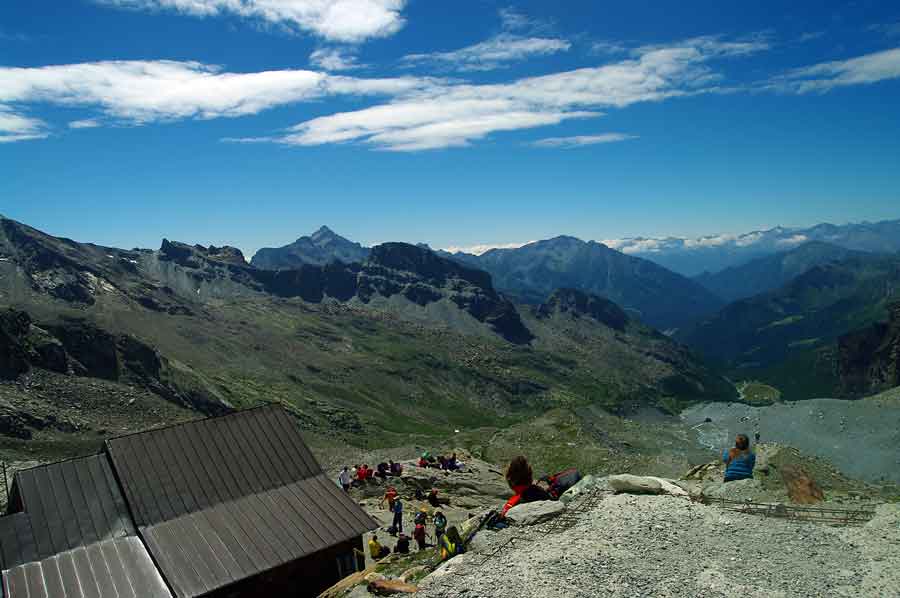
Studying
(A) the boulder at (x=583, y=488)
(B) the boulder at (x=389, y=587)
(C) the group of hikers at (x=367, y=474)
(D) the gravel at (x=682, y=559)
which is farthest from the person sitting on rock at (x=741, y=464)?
(C) the group of hikers at (x=367, y=474)

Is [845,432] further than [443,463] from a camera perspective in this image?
Yes

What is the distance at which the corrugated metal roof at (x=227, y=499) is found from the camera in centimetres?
2514

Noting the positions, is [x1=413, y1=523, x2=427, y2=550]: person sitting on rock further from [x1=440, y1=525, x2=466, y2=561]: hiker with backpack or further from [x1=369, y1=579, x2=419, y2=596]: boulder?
[x1=440, y1=525, x2=466, y2=561]: hiker with backpack

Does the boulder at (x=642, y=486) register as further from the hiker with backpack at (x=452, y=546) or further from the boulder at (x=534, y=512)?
the hiker with backpack at (x=452, y=546)

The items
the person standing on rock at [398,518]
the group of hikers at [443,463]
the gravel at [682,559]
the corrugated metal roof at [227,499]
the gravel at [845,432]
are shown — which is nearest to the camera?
the gravel at [682,559]

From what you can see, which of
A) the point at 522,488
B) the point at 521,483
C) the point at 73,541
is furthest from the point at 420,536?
the point at 521,483

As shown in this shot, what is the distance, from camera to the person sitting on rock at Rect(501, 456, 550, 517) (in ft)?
Answer: 62.0

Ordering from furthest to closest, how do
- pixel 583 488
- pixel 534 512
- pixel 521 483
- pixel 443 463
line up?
pixel 443 463, pixel 583 488, pixel 534 512, pixel 521 483

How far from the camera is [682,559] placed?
16.6m

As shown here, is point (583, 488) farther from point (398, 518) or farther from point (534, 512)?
point (398, 518)

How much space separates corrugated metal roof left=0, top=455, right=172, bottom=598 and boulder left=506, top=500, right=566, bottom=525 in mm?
14087

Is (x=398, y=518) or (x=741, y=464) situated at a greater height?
(x=741, y=464)

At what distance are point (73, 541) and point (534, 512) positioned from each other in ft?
61.7

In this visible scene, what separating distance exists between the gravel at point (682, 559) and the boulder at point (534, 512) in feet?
1.51
